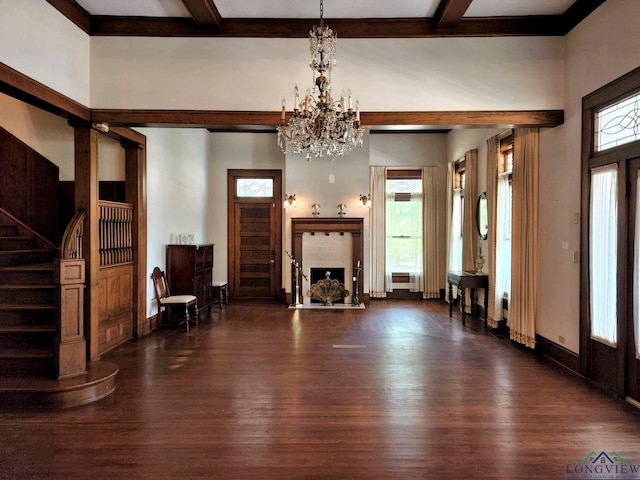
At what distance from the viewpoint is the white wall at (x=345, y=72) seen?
455 centimetres

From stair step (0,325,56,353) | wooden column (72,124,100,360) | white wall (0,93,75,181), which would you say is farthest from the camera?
white wall (0,93,75,181)

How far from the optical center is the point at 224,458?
2.64 meters

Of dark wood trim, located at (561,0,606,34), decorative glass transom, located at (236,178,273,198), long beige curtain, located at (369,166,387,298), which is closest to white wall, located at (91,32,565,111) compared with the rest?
dark wood trim, located at (561,0,606,34)

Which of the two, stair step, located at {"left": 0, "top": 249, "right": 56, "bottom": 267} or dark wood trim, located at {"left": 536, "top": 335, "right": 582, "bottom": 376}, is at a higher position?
stair step, located at {"left": 0, "top": 249, "right": 56, "bottom": 267}

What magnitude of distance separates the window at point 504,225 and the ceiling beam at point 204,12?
169 inches

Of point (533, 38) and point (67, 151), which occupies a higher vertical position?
point (533, 38)

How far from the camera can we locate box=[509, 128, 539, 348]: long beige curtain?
4.96 meters

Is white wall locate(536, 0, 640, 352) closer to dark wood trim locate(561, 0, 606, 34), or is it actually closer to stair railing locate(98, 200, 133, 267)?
dark wood trim locate(561, 0, 606, 34)

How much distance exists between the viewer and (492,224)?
604 cm

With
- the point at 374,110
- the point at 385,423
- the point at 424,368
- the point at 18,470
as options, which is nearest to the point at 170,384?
the point at 18,470

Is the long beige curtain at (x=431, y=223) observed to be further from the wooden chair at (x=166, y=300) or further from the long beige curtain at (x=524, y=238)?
the wooden chair at (x=166, y=300)

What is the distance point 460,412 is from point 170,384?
2747 mm

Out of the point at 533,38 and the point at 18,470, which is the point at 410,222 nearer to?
the point at 533,38

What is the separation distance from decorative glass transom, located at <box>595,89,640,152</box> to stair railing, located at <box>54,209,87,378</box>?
5213 millimetres
